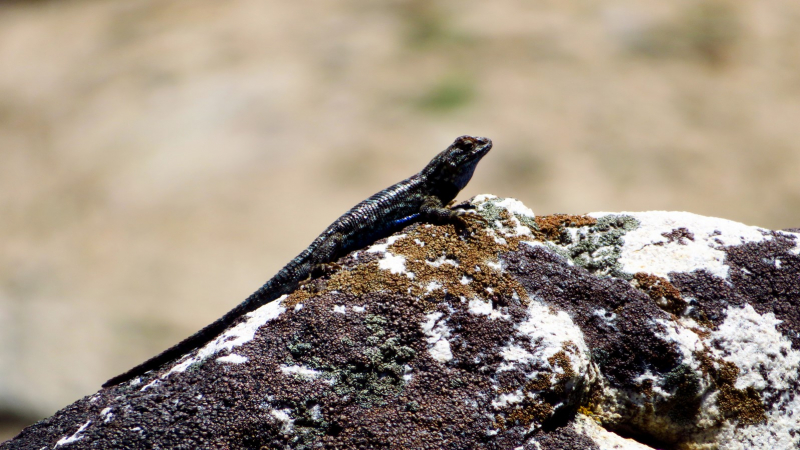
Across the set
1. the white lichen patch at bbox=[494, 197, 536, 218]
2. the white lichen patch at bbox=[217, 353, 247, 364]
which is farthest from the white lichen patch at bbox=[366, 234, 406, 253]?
the white lichen patch at bbox=[217, 353, 247, 364]

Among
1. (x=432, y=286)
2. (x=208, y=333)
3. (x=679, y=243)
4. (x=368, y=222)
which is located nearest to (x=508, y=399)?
(x=432, y=286)

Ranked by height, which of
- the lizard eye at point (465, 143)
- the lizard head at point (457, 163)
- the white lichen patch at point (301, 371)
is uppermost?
the lizard eye at point (465, 143)

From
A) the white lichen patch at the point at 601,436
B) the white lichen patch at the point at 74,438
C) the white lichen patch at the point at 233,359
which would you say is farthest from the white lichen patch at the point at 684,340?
the white lichen patch at the point at 74,438

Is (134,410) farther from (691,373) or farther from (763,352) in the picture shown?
(763,352)

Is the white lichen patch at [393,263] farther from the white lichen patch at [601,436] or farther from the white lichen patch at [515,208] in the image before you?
the white lichen patch at [601,436]

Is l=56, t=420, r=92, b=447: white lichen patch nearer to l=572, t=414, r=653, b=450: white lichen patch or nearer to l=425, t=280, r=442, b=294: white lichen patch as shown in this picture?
l=425, t=280, r=442, b=294: white lichen patch
